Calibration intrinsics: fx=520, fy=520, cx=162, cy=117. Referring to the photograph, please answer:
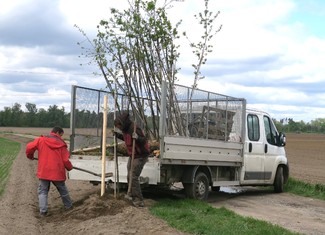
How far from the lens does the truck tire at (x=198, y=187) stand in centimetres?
1110

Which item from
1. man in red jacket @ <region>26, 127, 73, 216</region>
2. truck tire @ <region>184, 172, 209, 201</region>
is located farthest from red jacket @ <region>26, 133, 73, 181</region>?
truck tire @ <region>184, 172, 209, 201</region>

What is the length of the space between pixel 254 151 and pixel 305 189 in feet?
9.06

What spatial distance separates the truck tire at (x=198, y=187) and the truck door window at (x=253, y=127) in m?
2.44

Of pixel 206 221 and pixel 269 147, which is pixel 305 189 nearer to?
pixel 269 147

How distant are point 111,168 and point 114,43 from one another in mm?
2856

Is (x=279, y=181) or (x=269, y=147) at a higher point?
(x=269, y=147)

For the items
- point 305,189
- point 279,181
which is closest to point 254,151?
point 279,181

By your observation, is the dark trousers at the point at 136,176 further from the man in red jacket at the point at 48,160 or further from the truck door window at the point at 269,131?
the truck door window at the point at 269,131

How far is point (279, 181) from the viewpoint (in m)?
14.9

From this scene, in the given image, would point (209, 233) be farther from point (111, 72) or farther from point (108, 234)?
point (111, 72)

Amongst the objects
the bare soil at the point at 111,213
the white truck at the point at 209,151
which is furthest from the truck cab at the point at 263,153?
the bare soil at the point at 111,213

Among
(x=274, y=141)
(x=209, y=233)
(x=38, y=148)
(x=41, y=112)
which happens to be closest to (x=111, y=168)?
(x=38, y=148)

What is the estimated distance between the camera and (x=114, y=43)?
11633mm

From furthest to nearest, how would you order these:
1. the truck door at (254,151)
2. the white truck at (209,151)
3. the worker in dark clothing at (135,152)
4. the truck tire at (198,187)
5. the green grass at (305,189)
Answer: the green grass at (305,189)
the truck door at (254,151)
the truck tire at (198,187)
the white truck at (209,151)
the worker in dark clothing at (135,152)
